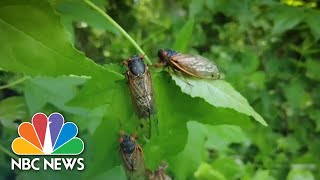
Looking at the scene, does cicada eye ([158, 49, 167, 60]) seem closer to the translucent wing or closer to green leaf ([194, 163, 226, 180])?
the translucent wing

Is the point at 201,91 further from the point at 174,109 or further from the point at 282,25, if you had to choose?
the point at 282,25

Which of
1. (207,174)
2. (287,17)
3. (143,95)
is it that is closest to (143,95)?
(143,95)

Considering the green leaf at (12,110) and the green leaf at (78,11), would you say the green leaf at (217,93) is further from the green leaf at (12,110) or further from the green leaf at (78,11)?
the green leaf at (12,110)

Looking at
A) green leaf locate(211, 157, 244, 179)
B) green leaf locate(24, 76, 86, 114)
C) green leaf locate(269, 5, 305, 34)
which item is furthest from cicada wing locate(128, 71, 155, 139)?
green leaf locate(269, 5, 305, 34)

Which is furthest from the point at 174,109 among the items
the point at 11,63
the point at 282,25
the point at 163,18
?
the point at 163,18

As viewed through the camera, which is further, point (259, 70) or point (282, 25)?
point (259, 70)

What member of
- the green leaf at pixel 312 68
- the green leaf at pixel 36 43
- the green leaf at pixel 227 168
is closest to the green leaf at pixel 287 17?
the green leaf at pixel 312 68

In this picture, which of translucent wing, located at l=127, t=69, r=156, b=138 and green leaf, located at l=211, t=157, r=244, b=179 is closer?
translucent wing, located at l=127, t=69, r=156, b=138

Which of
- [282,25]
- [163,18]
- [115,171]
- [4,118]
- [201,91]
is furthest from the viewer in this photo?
[163,18]

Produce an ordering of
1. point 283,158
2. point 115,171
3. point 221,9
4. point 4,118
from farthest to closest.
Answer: point 283,158 < point 221,9 < point 4,118 < point 115,171
